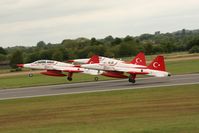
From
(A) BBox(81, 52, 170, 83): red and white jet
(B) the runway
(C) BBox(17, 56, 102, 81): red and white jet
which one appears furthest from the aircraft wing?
(C) BBox(17, 56, 102, 81): red and white jet

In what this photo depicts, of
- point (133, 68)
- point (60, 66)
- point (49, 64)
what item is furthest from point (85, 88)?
point (49, 64)

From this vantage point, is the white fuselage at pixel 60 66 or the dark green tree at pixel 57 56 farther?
the dark green tree at pixel 57 56

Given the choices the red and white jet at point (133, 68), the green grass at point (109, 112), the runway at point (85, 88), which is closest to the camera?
the green grass at point (109, 112)

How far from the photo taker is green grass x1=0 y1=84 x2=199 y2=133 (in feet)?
68.2

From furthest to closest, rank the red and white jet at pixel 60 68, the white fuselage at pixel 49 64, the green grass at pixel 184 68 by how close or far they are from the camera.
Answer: the green grass at pixel 184 68, the white fuselage at pixel 49 64, the red and white jet at pixel 60 68

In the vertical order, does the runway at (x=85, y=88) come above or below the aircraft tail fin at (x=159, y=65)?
below

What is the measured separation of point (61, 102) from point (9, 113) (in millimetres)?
4914

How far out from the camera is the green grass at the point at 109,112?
20.8m

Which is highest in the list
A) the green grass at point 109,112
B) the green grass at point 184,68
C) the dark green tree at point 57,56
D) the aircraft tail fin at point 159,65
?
the dark green tree at point 57,56

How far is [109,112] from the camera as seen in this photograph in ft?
86.1

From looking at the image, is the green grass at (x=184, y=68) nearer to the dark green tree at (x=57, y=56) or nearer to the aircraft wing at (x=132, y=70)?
the aircraft wing at (x=132, y=70)

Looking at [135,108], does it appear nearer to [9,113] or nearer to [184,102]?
[184,102]

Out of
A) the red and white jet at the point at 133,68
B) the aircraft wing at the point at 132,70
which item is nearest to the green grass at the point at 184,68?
the red and white jet at the point at 133,68

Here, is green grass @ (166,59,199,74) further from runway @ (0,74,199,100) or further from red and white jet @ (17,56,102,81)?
red and white jet @ (17,56,102,81)
